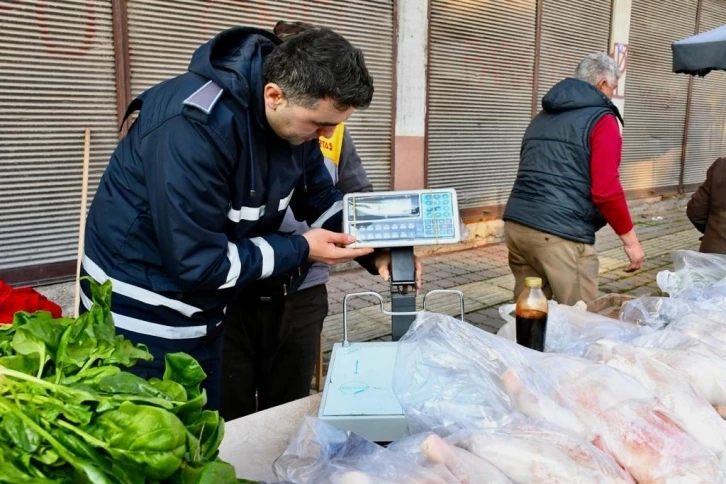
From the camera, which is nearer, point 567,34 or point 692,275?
point 692,275

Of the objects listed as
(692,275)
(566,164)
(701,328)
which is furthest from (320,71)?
(566,164)

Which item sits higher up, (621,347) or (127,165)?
(127,165)

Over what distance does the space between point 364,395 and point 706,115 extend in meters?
12.5

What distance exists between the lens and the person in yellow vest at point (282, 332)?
2549mm

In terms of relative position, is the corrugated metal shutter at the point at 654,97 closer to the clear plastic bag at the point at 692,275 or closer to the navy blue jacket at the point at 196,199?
the clear plastic bag at the point at 692,275

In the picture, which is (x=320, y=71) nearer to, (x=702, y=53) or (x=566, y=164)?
(x=566, y=164)

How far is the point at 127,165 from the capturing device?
1.82 m

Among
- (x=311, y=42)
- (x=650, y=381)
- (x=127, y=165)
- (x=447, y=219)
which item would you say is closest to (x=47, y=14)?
(x=127, y=165)

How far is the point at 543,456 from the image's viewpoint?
3.75 feet

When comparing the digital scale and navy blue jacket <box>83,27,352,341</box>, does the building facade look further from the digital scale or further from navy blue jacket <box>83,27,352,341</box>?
the digital scale

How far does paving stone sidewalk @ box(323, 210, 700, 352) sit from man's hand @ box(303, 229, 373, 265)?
7.86 ft

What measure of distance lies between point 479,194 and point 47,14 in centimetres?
522

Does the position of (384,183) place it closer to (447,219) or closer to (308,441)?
(447,219)

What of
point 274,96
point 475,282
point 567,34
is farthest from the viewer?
point 567,34
